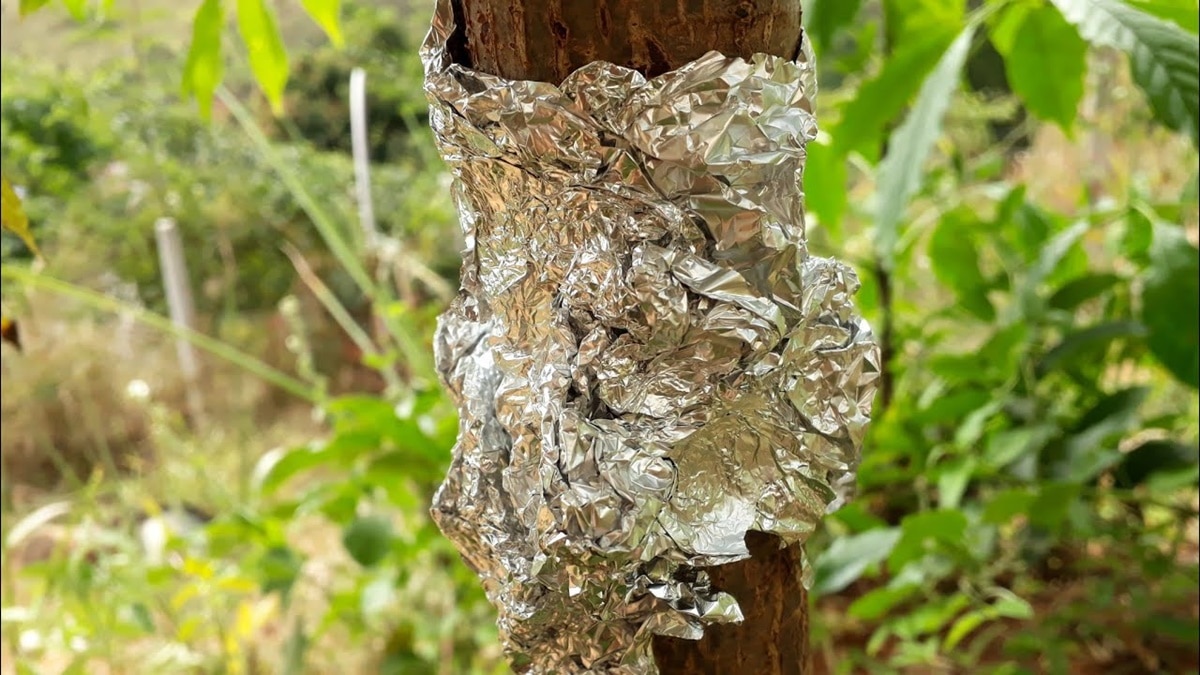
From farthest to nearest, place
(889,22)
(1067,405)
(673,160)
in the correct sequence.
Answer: (1067,405) < (889,22) < (673,160)

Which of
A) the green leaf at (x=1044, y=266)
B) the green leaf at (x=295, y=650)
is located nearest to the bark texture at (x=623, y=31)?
the green leaf at (x=1044, y=266)

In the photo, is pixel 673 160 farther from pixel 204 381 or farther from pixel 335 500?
pixel 204 381

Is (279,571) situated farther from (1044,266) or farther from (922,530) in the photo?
(1044,266)

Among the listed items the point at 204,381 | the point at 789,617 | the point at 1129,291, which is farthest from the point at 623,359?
the point at 204,381

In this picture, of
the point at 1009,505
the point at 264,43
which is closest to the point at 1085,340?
the point at 1009,505

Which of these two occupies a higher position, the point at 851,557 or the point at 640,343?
the point at 640,343

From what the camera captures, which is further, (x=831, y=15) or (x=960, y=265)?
(x=960, y=265)

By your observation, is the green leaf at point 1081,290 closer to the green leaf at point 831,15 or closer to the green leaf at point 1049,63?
the green leaf at point 1049,63
